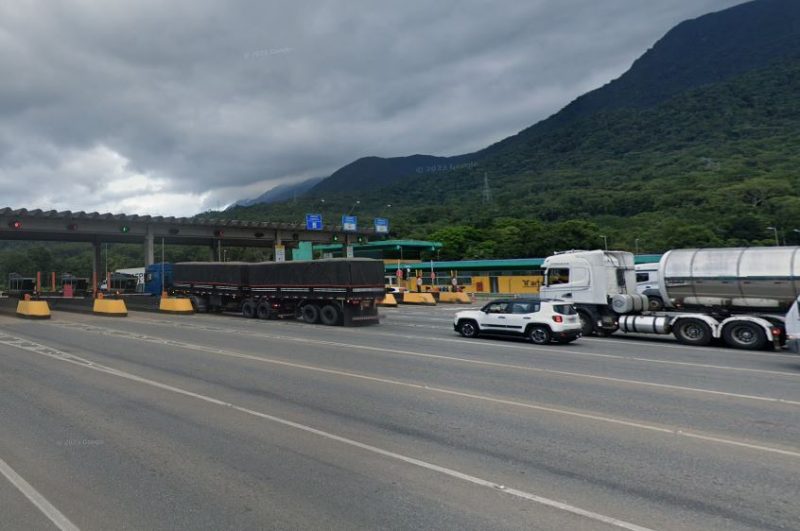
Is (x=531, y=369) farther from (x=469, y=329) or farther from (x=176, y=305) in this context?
(x=176, y=305)

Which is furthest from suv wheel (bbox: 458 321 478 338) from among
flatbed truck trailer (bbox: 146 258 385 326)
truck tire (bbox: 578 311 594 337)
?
flatbed truck trailer (bbox: 146 258 385 326)

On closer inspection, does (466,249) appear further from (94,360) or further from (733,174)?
(94,360)

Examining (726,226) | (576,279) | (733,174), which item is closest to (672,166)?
(733,174)

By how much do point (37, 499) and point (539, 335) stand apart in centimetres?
1513

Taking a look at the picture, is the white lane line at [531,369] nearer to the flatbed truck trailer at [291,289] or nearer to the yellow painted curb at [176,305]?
the flatbed truck trailer at [291,289]

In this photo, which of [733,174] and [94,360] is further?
[733,174]

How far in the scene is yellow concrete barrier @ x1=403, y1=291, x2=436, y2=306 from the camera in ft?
134

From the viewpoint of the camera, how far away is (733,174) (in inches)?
4656

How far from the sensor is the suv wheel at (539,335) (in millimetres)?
17697

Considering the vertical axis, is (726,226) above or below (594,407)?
above

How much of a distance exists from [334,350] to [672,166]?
157107 mm

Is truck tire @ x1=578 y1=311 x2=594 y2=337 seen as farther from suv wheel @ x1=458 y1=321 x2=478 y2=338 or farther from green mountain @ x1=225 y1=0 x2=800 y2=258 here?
green mountain @ x1=225 y1=0 x2=800 y2=258

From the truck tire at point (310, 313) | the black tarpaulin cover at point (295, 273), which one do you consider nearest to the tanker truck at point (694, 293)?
the black tarpaulin cover at point (295, 273)

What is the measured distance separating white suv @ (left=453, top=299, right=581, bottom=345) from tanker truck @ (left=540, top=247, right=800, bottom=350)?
2676mm
